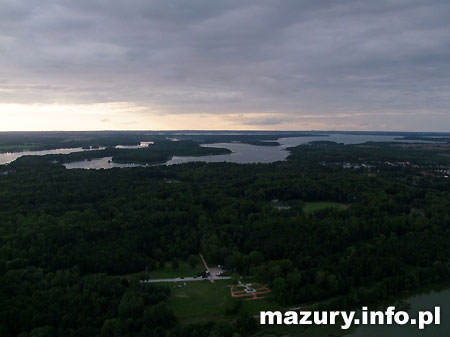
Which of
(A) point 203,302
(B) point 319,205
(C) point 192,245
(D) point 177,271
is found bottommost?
(A) point 203,302

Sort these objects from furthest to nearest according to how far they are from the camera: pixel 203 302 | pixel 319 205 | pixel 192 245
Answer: pixel 319 205
pixel 192 245
pixel 203 302

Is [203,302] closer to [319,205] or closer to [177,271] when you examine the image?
[177,271]

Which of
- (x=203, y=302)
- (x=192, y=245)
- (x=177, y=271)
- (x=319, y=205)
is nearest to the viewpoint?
(x=203, y=302)

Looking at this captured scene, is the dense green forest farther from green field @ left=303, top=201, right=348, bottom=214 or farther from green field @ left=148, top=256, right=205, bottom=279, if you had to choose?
green field @ left=303, top=201, right=348, bottom=214

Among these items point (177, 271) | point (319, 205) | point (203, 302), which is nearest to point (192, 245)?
point (177, 271)

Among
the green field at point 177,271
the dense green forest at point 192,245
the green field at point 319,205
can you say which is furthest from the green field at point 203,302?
the green field at point 319,205

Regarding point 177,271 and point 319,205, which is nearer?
point 177,271

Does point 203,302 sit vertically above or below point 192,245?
below

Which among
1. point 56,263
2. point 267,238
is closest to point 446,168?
point 267,238
